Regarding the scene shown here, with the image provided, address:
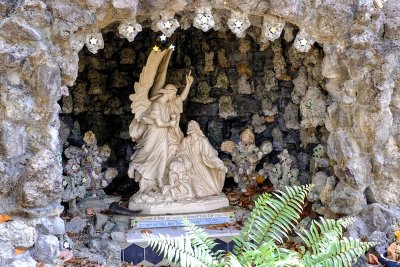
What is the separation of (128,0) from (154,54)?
1.44 metres

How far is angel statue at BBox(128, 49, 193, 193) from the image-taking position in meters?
6.33

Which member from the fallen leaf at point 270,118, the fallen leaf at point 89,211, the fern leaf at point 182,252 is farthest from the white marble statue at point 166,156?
the fern leaf at point 182,252

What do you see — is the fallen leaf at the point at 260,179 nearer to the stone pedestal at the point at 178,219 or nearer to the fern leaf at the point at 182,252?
the stone pedestal at the point at 178,219

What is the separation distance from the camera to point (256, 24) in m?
5.62

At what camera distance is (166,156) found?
6375 millimetres

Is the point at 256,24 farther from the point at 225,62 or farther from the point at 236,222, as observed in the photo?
the point at 236,222

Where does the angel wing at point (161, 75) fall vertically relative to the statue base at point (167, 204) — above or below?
above

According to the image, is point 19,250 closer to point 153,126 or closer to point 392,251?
point 153,126

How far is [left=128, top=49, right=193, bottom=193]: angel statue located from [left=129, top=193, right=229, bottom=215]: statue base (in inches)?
5.9

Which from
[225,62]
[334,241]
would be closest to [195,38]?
[225,62]

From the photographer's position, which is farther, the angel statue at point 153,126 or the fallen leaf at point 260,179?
the fallen leaf at point 260,179

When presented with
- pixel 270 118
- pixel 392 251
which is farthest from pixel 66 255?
pixel 270 118

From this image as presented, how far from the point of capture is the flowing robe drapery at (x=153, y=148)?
249 inches

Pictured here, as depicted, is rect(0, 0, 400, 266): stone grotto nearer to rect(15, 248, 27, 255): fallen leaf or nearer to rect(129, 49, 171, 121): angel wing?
rect(15, 248, 27, 255): fallen leaf
